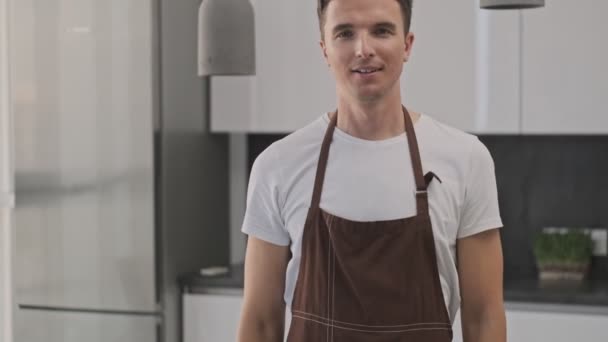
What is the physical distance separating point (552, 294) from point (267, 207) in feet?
6.09

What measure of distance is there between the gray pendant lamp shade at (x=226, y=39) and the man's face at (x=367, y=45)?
1.07ft

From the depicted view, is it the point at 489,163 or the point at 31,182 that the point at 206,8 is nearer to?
the point at 489,163

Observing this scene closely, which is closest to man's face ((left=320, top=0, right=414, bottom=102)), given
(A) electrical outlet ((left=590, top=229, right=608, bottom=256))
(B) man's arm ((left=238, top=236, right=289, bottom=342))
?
(B) man's arm ((left=238, top=236, right=289, bottom=342))

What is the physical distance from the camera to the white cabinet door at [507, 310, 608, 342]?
11.5ft

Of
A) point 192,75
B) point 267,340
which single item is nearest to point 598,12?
point 192,75

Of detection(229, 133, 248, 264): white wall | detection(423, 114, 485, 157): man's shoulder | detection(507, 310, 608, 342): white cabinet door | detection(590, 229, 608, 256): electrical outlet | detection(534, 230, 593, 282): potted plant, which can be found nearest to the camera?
detection(423, 114, 485, 157): man's shoulder

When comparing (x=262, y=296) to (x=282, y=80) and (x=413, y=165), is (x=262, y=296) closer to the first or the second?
(x=413, y=165)

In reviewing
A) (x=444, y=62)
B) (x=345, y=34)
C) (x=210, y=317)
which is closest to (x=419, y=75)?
(x=444, y=62)

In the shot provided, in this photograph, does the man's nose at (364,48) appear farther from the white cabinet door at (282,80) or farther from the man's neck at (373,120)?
the white cabinet door at (282,80)

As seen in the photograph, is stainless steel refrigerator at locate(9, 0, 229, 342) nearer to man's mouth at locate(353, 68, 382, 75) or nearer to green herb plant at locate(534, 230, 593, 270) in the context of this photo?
green herb plant at locate(534, 230, 593, 270)

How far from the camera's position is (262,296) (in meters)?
1.93

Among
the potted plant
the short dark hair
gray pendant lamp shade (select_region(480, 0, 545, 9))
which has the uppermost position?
gray pendant lamp shade (select_region(480, 0, 545, 9))

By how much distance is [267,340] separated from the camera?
1.94 meters

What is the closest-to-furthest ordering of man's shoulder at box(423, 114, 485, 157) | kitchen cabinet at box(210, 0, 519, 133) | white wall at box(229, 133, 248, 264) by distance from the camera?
man's shoulder at box(423, 114, 485, 157) → kitchen cabinet at box(210, 0, 519, 133) → white wall at box(229, 133, 248, 264)
